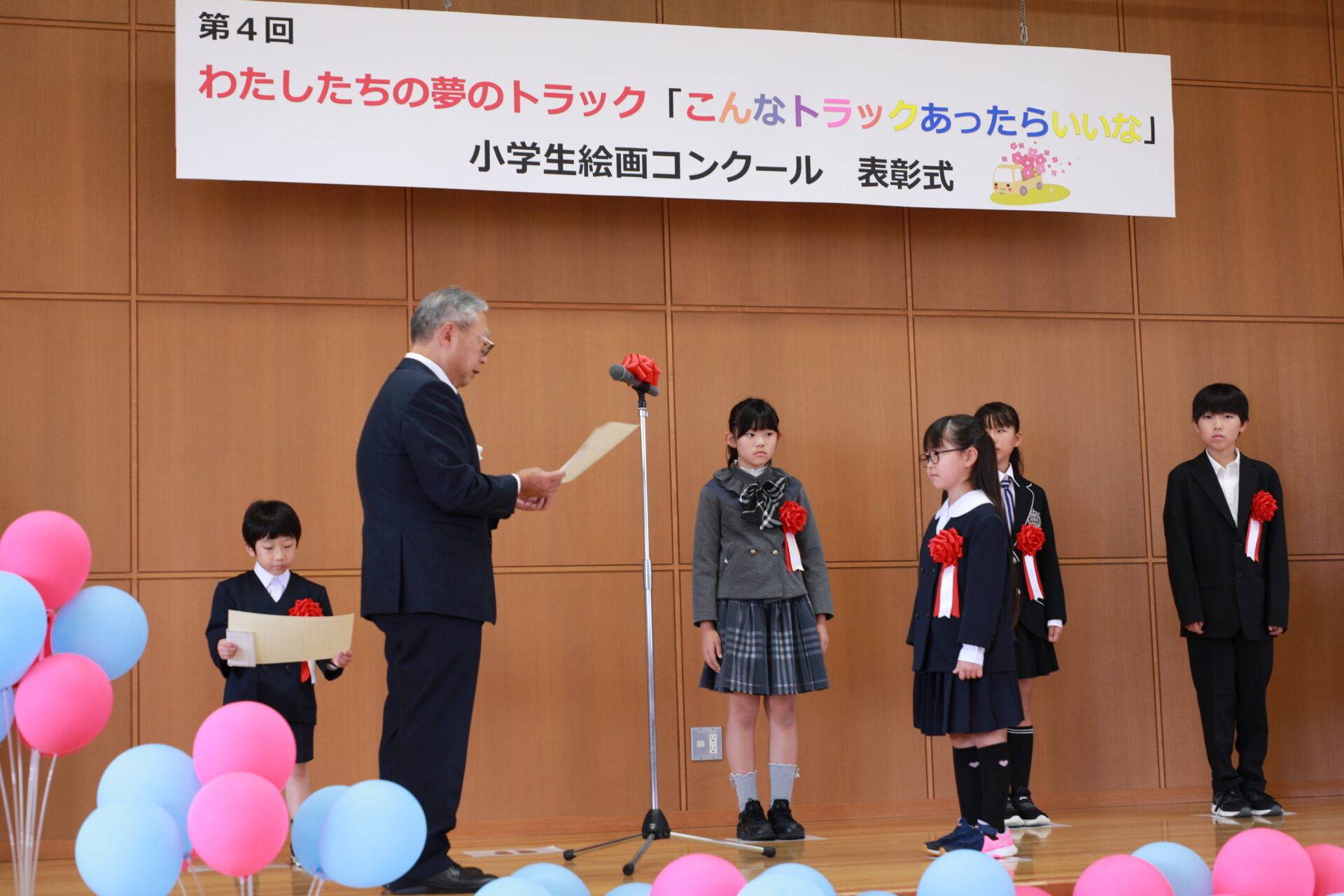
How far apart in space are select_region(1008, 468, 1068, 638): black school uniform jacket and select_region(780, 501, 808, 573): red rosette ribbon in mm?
733

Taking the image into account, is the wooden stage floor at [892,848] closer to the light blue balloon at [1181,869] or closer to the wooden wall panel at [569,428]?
the light blue balloon at [1181,869]

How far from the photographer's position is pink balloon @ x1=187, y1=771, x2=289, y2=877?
192 cm

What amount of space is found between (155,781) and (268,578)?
5.84 feet

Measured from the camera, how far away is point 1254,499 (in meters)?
4.45

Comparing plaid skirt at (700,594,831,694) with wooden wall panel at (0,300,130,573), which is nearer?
plaid skirt at (700,594,831,694)

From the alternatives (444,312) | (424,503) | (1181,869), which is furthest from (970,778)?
(444,312)

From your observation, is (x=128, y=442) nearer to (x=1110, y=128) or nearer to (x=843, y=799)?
(x=843, y=799)

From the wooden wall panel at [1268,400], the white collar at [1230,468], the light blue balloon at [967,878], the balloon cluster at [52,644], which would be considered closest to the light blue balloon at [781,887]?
the light blue balloon at [967,878]

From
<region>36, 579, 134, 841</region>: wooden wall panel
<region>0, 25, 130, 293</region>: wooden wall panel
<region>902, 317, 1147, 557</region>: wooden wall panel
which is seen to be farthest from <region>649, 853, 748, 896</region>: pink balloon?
<region>0, 25, 130, 293</region>: wooden wall panel

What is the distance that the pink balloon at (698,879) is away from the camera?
206cm

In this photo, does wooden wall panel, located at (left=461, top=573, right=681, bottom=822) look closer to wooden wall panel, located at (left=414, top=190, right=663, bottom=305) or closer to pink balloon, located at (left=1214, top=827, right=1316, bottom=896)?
wooden wall panel, located at (left=414, top=190, right=663, bottom=305)

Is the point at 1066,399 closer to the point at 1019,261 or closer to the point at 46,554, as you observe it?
the point at 1019,261

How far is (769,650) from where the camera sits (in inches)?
160

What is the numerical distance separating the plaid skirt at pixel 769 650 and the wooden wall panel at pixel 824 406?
665 mm
